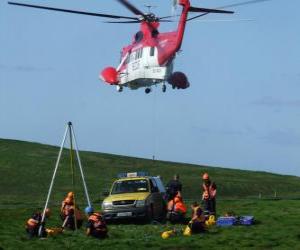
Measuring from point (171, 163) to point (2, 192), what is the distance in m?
27.0

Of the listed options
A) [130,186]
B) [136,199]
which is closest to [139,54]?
[130,186]

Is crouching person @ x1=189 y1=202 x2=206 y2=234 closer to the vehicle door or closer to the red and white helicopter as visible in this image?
the vehicle door

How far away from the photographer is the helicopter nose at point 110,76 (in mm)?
55844

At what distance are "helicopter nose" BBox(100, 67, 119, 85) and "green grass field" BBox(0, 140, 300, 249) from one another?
7702 mm

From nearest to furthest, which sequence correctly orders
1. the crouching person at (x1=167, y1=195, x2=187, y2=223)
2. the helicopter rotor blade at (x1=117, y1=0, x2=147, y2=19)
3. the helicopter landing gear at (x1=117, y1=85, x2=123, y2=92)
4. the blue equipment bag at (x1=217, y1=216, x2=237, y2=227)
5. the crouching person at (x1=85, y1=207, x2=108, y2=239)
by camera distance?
the crouching person at (x1=85, y1=207, x2=108, y2=239), the blue equipment bag at (x1=217, y1=216, x2=237, y2=227), the crouching person at (x1=167, y1=195, x2=187, y2=223), the helicopter rotor blade at (x1=117, y1=0, x2=147, y2=19), the helicopter landing gear at (x1=117, y1=85, x2=123, y2=92)

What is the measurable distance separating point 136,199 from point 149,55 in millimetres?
23217

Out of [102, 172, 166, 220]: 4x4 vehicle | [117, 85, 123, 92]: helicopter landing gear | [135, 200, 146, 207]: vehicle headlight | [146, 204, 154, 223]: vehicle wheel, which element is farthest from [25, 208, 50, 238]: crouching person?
[117, 85, 123, 92]: helicopter landing gear

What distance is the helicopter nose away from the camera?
55.8m

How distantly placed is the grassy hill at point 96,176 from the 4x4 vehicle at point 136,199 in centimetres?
1739

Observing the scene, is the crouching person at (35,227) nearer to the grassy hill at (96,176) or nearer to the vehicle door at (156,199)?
the vehicle door at (156,199)

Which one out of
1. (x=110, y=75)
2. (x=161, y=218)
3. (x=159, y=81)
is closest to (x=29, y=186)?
(x=110, y=75)

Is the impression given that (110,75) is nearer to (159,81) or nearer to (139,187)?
(159,81)

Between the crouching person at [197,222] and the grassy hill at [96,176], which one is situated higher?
the grassy hill at [96,176]

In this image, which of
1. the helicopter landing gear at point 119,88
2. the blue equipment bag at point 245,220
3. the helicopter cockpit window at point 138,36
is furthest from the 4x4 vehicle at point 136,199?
the helicopter landing gear at point 119,88
